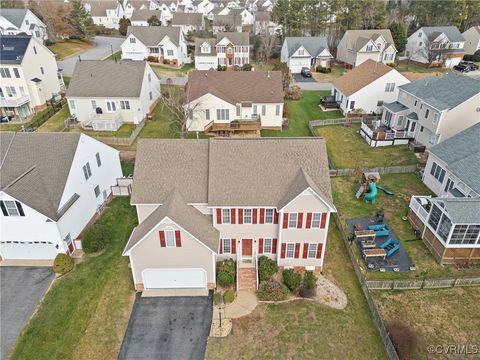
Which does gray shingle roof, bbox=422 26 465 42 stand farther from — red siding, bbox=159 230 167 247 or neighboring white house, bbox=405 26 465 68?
red siding, bbox=159 230 167 247

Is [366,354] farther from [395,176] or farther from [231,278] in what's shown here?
[395,176]

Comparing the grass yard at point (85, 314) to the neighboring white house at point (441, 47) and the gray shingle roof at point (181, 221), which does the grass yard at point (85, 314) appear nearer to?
the gray shingle roof at point (181, 221)

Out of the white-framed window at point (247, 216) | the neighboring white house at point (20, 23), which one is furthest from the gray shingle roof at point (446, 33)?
the neighboring white house at point (20, 23)

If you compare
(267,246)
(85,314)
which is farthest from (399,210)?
(85,314)

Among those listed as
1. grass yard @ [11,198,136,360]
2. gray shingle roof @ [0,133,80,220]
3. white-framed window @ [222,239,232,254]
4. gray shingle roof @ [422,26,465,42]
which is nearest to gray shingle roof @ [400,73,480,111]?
white-framed window @ [222,239,232,254]

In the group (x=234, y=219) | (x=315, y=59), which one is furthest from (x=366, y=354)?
(x=315, y=59)

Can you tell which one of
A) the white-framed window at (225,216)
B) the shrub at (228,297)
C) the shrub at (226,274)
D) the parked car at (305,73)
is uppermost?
the white-framed window at (225,216)

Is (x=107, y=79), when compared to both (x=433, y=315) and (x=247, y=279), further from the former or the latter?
(x=433, y=315)
